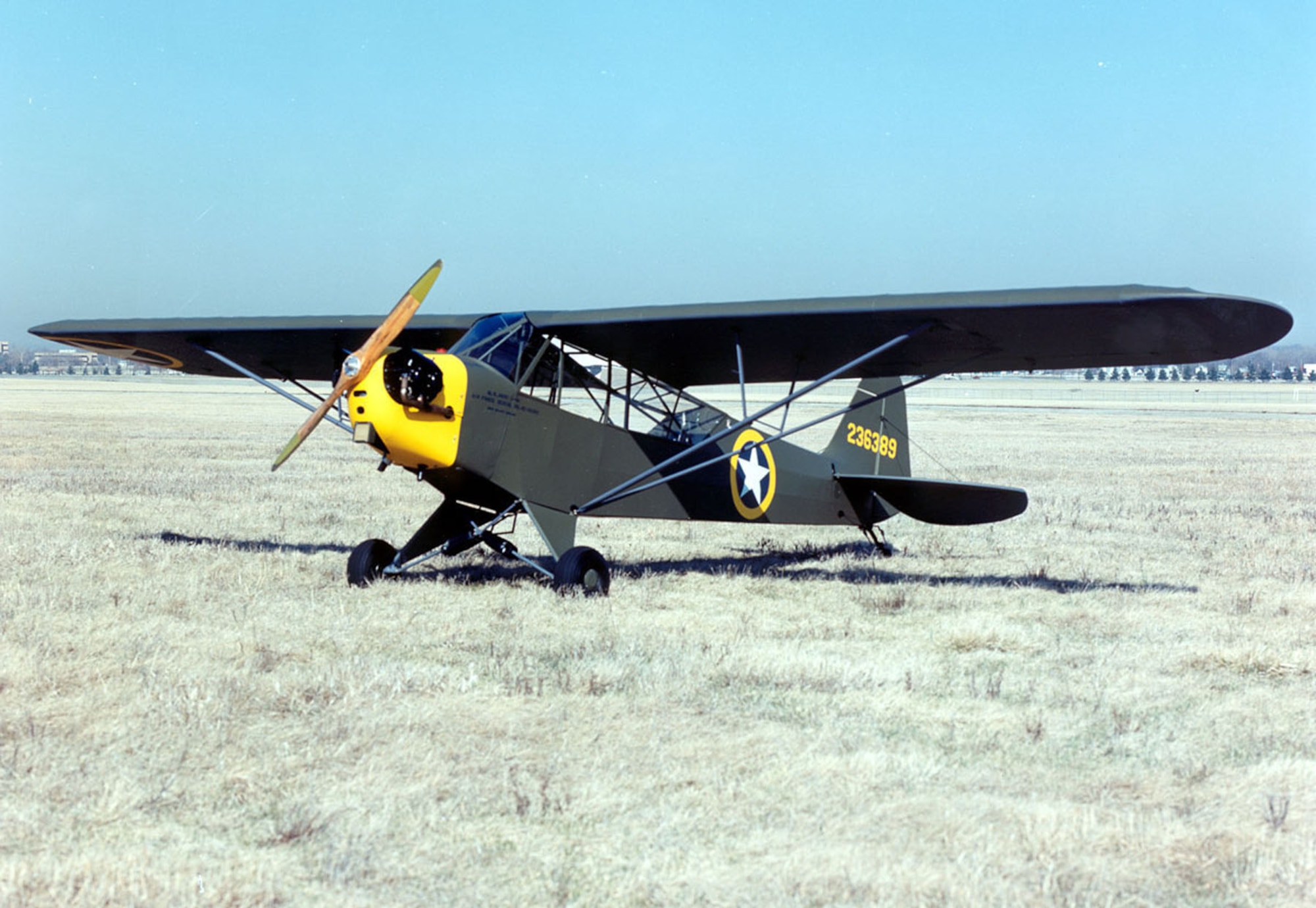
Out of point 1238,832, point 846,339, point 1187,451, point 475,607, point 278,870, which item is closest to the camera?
point 278,870

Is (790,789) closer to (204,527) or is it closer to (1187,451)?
(204,527)

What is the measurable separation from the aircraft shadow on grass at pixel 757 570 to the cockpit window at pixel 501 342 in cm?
172

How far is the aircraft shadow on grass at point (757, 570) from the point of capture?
9578 mm

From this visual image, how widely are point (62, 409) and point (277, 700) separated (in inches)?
1733

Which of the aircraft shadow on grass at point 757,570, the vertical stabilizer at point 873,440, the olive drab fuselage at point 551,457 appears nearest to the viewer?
the olive drab fuselage at point 551,457

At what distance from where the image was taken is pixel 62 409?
4450 cm

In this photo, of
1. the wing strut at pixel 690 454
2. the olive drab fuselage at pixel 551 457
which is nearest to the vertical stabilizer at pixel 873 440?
the olive drab fuselage at pixel 551 457

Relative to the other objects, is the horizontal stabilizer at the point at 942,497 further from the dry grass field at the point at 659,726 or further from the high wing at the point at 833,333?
the high wing at the point at 833,333

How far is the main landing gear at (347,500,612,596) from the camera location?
8672 millimetres

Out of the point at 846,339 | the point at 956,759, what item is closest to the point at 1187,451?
the point at 846,339

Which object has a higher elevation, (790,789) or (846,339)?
(846,339)

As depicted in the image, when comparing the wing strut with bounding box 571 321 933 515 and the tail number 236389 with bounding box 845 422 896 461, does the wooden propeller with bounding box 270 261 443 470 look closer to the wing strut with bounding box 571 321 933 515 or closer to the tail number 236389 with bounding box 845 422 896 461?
the wing strut with bounding box 571 321 933 515

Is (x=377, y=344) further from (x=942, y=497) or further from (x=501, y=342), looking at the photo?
(x=942, y=497)

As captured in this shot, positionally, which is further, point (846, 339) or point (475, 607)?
point (846, 339)
